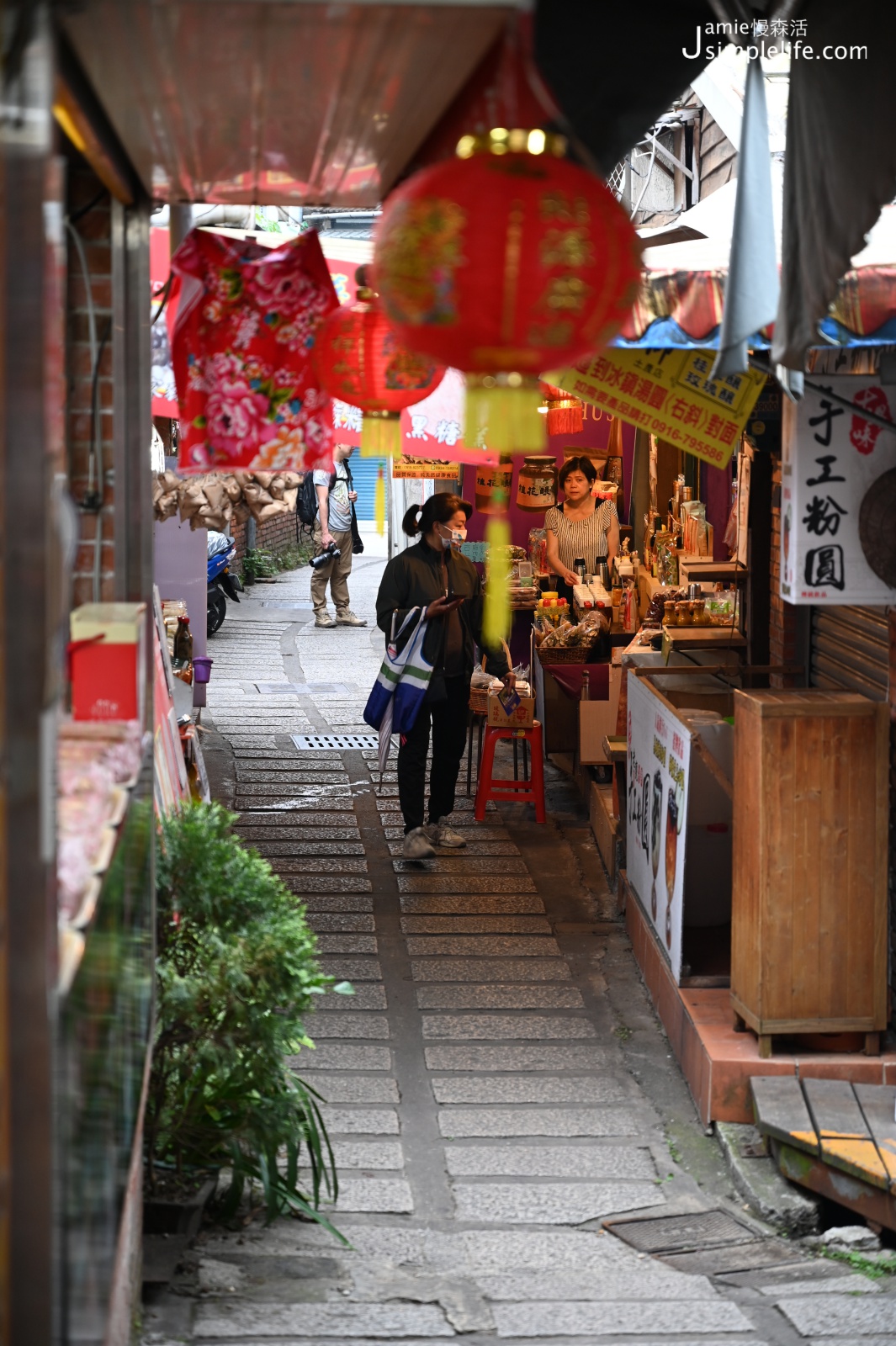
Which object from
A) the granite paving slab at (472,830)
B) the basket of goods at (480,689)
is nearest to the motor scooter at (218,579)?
the basket of goods at (480,689)

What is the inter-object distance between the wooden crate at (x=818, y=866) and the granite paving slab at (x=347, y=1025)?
2113mm

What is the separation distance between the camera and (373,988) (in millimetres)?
8281

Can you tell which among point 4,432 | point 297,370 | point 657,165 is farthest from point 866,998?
point 657,165

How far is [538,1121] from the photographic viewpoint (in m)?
6.74

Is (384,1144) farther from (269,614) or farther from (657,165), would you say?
(269,614)

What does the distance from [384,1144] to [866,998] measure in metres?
2.28

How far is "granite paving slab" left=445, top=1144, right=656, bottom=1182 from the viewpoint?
6.26 meters

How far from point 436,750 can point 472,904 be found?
1360 millimetres

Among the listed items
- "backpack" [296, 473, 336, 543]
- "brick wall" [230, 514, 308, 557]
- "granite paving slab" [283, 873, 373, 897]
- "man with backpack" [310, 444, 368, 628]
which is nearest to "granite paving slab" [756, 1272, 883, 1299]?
"granite paving slab" [283, 873, 373, 897]

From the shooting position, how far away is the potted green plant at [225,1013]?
5.13 metres

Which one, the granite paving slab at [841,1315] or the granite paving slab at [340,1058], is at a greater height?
the granite paving slab at [340,1058]

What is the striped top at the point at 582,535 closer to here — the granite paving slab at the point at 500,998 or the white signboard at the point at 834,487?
the granite paving slab at the point at 500,998

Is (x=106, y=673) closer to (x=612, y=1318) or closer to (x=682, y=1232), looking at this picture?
(x=612, y=1318)

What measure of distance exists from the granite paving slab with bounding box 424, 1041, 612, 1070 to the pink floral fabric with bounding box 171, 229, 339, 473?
3.33 metres
